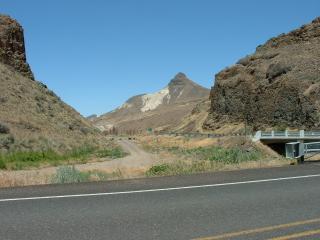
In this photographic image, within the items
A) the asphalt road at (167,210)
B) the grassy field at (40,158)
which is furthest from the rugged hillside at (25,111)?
the asphalt road at (167,210)

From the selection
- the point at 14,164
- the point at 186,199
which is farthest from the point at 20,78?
the point at 186,199

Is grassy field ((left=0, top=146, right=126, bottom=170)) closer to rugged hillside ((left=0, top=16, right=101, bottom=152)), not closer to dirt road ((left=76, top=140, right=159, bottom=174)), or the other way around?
rugged hillside ((left=0, top=16, right=101, bottom=152))

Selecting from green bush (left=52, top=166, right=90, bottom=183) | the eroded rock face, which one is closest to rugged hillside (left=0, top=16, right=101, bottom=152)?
the eroded rock face

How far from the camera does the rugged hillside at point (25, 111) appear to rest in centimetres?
4072

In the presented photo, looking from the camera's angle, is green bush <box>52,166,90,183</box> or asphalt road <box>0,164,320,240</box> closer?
asphalt road <box>0,164,320,240</box>

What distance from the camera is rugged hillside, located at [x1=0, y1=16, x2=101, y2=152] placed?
4072 cm

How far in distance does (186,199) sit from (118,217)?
6.30 feet

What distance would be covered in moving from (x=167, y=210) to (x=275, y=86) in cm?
8018

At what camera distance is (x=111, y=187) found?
10328 mm

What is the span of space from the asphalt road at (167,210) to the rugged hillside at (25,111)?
28298 mm

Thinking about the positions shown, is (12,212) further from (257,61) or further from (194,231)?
(257,61)

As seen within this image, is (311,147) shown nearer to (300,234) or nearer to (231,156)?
(231,156)

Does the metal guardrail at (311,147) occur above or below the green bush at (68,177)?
above

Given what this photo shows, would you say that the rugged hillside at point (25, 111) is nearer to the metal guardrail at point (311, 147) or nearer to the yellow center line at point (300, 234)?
the metal guardrail at point (311, 147)
